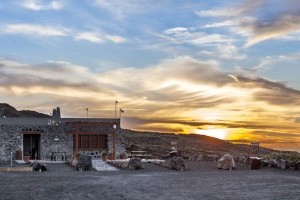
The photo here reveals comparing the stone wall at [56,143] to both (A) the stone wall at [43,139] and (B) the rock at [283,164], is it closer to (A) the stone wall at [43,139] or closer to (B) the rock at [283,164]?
(A) the stone wall at [43,139]

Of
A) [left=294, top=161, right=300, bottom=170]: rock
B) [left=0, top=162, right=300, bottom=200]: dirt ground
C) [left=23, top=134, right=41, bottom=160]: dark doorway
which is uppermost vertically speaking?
[left=23, top=134, right=41, bottom=160]: dark doorway

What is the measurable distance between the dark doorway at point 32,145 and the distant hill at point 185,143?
1743cm

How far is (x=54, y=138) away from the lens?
48.0 meters

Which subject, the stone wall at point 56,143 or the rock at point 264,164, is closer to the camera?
the rock at point 264,164

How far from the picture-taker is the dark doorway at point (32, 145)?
47938mm

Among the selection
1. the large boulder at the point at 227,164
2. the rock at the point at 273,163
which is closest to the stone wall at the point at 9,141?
the large boulder at the point at 227,164

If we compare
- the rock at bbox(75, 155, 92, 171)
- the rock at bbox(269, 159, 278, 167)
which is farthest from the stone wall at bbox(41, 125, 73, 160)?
the rock at bbox(269, 159, 278, 167)

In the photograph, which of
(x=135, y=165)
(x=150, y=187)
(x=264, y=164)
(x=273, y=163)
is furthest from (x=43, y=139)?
(x=150, y=187)

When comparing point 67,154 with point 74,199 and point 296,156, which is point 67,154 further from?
point 74,199

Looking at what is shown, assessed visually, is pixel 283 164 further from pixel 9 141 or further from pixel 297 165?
pixel 9 141

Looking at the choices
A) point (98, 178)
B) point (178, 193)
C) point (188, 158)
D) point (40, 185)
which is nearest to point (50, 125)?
point (188, 158)

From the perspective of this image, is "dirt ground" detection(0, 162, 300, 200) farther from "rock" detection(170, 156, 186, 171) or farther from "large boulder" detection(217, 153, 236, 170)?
"large boulder" detection(217, 153, 236, 170)

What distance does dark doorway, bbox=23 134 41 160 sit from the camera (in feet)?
157

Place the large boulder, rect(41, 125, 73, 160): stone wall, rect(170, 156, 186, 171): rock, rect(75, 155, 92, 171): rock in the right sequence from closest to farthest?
rect(75, 155, 92, 171): rock → rect(170, 156, 186, 171): rock → the large boulder → rect(41, 125, 73, 160): stone wall
